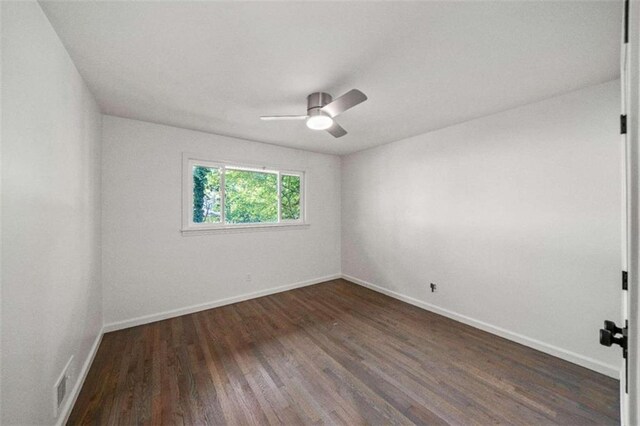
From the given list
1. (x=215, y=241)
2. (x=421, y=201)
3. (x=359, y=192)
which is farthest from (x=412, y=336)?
(x=215, y=241)

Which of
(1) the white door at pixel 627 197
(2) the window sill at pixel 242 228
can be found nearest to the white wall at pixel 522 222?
(1) the white door at pixel 627 197

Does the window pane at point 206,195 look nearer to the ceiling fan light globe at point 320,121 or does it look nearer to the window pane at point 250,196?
the window pane at point 250,196

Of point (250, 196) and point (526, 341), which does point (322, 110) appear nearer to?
point (250, 196)

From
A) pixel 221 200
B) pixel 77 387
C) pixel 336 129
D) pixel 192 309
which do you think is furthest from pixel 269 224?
pixel 77 387

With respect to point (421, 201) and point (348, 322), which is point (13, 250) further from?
point (421, 201)

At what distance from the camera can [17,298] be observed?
1.01 m

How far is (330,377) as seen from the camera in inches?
74.2

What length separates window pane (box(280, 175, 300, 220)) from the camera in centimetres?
399

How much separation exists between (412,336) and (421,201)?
5.66 feet

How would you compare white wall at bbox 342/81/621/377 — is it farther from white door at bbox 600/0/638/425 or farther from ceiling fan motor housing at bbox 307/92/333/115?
ceiling fan motor housing at bbox 307/92/333/115

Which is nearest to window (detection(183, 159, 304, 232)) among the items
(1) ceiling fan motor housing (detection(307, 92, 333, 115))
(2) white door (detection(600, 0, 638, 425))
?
(1) ceiling fan motor housing (detection(307, 92, 333, 115))

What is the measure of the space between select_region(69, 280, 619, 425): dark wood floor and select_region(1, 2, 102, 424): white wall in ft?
1.52

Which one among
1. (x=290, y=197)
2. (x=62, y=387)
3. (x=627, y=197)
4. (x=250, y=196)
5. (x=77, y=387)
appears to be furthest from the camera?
(x=290, y=197)

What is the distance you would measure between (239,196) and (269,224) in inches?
25.0
